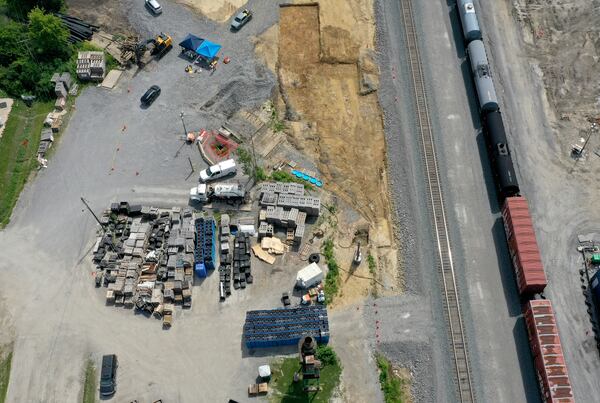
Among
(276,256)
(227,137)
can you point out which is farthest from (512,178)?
(227,137)

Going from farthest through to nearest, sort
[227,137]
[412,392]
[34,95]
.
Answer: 1. [34,95]
2. [227,137]
3. [412,392]

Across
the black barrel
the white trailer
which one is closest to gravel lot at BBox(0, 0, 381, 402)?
the white trailer

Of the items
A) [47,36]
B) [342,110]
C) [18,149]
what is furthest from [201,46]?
A: [18,149]

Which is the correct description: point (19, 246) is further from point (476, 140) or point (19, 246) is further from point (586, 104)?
point (586, 104)

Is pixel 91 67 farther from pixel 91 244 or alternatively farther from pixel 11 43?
pixel 91 244

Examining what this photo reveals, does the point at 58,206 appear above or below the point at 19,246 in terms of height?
above

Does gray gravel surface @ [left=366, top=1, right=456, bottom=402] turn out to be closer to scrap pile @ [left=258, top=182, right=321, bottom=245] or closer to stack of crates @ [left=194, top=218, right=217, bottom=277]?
scrap pile @ [left=258, top=182, right=321, bottom=245]
